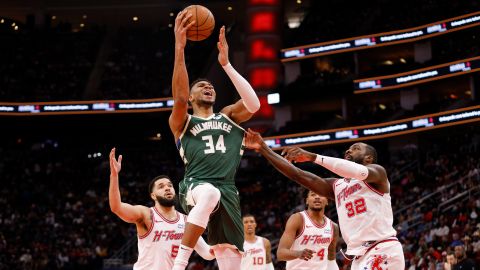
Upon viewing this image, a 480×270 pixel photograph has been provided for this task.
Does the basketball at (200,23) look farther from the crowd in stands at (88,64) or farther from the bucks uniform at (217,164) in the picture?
the crowd in stands at (88,64)

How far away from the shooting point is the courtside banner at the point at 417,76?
34.3m

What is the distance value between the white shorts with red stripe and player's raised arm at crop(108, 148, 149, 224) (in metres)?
2.77

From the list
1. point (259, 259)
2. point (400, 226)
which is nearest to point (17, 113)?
point (400, 226)

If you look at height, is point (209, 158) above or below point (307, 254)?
above

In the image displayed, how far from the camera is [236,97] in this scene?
45375mm

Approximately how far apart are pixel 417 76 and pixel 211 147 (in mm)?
29514

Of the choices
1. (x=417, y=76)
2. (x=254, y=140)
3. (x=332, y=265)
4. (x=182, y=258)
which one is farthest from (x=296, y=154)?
(x=417, y=76)

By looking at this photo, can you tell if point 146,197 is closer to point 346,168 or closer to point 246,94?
point 346,168

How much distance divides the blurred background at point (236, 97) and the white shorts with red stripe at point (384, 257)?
17143 mm

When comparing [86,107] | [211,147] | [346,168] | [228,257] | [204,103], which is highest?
[86,107]

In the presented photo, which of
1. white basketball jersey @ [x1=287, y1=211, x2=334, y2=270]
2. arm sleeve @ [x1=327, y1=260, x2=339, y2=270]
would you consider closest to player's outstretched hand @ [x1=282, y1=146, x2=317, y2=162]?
white basketball jersey @ [x1=287, y1=211, x2=334, y2=270]

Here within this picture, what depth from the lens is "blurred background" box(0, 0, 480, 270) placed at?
3278 cm

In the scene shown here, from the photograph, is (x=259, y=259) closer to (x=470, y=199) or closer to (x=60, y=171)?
(x=470, y=199)

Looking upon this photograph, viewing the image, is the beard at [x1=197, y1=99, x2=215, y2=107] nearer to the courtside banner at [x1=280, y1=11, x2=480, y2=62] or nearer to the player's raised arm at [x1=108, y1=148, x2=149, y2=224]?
the player's raised arm at [x1=108, y1=148, x2=149, y2=224]
